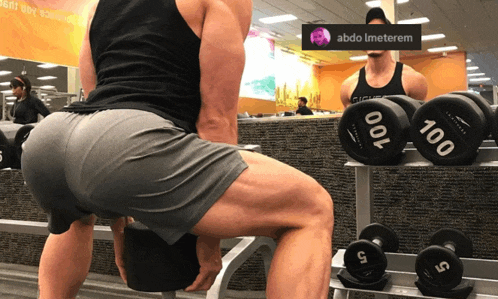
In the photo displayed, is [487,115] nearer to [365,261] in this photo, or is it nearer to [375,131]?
[375,131]

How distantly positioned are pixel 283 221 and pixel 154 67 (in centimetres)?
38

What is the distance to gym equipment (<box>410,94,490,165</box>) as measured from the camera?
137cm

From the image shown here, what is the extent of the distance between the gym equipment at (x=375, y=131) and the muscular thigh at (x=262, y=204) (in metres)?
0.72

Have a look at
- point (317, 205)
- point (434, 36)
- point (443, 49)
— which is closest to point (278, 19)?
point (434, 36)

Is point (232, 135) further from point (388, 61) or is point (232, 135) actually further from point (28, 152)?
Answer: point (388, 61)

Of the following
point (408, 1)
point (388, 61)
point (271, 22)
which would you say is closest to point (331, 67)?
point (271, 22)

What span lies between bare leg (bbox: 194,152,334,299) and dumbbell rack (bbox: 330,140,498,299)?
782 millimetres

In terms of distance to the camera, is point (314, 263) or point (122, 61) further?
point (122, 61)

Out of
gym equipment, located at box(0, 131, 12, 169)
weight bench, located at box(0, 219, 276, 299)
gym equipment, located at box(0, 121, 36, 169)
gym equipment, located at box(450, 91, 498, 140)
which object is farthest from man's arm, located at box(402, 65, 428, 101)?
gym equipment, located at box(0, 131, 12, 169)

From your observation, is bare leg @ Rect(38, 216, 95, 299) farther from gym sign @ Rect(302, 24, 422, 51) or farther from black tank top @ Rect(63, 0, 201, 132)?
gym sign @ Rect(302, 24, 422, 51)

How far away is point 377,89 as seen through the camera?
2330 mm

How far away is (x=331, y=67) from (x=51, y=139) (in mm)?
14165

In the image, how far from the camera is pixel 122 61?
93 centimetres

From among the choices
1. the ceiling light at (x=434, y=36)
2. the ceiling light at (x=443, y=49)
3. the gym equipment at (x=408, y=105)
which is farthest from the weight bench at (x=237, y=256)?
the ceiling light at (x=443, y=49)
